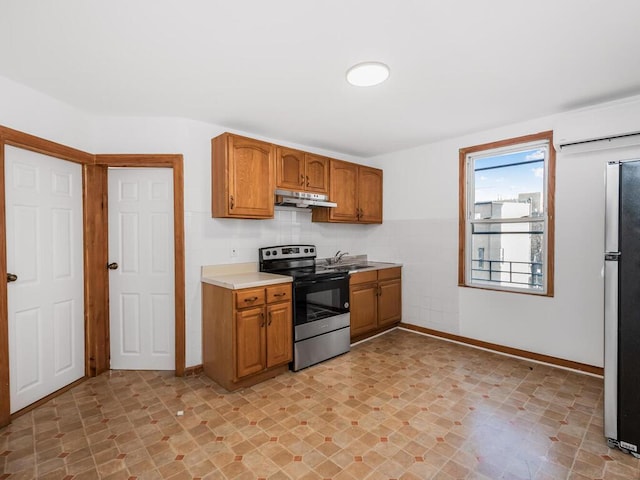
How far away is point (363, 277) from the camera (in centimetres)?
384

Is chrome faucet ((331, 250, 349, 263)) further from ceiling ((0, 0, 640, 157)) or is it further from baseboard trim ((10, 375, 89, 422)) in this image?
baseboard trim ((10, 375, 89, 422))

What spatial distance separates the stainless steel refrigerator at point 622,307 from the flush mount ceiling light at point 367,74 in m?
1.56

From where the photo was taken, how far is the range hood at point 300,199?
11.0 ft

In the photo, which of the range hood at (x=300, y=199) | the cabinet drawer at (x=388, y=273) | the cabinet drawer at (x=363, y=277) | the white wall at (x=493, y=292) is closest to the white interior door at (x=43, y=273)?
the range hood at (x=300, y=199)

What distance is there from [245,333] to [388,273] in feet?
7.05

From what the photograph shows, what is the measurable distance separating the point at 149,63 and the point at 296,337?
2510mm

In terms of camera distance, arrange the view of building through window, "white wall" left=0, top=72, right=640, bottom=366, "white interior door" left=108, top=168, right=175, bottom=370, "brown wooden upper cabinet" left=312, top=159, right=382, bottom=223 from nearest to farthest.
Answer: "white wall" left=0, top=72, right=640, bottom=366 < "white interior door" left=108, top=168, right=175, bottom=370 < the view of building through window < "brown wooden upper cabinet" left=312, top=159, right=382, bottom=223

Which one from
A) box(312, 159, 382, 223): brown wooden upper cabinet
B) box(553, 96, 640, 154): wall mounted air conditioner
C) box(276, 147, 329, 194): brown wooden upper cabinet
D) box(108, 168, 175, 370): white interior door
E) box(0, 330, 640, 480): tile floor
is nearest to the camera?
box(0, 330, 640, 480): tile floor

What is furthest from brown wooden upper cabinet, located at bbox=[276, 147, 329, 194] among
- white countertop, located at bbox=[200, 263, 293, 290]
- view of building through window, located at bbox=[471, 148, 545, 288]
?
view of building through window, located at bbox=[471, 148, 545, 288]

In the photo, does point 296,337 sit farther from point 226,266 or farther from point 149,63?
point 149,63

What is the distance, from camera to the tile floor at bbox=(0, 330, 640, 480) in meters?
1.81

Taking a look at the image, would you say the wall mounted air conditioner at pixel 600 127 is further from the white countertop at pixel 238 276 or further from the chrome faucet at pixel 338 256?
the chrome faucet at pixel 338 256

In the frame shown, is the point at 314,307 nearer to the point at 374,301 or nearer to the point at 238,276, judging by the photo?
the point at 238,276

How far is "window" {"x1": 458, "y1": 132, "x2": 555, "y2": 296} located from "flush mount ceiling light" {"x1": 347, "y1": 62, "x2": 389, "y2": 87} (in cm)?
195
